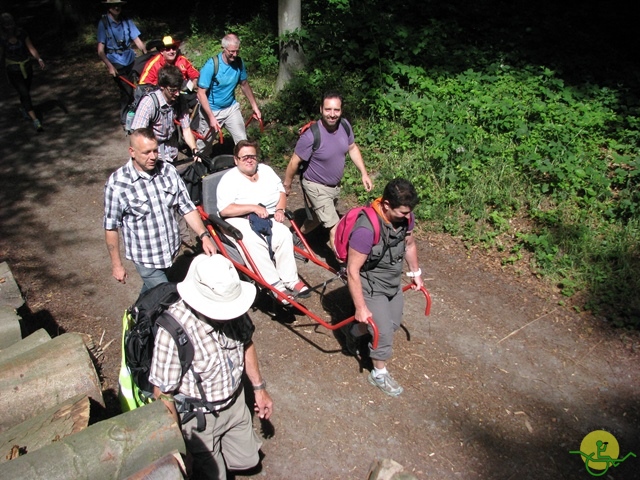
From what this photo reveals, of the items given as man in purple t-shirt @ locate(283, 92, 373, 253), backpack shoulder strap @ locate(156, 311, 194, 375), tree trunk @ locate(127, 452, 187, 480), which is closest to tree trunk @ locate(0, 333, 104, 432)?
backpack shoulder strap @ locate(156, 311, 194, 375)

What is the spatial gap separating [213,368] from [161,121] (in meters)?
3.65

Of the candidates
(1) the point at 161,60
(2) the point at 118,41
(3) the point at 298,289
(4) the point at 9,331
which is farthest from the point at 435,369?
(2) the point at 118,41

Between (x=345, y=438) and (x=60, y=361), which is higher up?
(x=60, y=361)

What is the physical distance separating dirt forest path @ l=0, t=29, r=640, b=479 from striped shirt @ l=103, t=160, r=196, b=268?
1252 millimetres

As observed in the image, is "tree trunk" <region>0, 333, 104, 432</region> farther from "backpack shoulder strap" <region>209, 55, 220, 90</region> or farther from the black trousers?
the black trousers

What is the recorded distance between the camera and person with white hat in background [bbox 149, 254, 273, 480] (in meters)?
3.17

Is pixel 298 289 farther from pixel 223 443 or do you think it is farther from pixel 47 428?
pixel 47 428

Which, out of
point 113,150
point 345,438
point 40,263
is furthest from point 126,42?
point 345,438

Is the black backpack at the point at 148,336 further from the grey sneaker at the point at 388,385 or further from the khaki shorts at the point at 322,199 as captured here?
the khaki shorts at the point at 322,199

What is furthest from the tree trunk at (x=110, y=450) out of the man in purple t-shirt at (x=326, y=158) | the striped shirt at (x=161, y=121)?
the striped shirt at (x=161, y=121)

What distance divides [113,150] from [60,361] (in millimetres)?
6239

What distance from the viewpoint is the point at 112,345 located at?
5.53m

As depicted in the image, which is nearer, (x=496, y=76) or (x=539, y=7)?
(x=496, y=76)

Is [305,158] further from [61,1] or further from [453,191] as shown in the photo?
[61,1]
